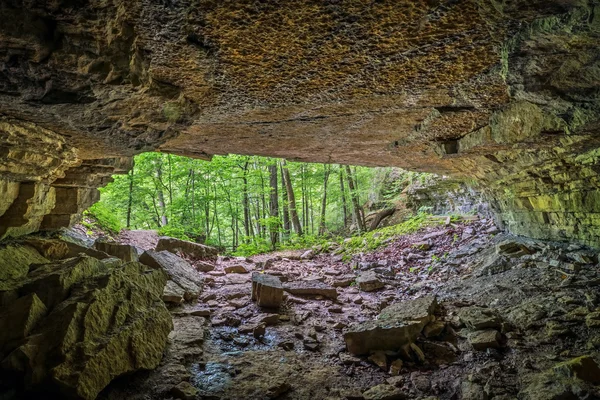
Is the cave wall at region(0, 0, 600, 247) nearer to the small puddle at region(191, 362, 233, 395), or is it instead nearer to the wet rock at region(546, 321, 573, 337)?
the wet rock at region(546, 321, 573, 337)

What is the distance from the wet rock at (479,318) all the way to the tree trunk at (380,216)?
1145 centimetres

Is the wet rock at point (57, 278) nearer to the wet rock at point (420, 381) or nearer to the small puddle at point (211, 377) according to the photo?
the small puddle at point (211, 377)

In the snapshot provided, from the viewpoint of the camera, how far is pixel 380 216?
55.2ft

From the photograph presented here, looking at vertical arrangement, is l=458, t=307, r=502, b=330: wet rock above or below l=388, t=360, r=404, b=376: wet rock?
above

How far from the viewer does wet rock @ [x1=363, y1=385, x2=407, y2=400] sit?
352 cm

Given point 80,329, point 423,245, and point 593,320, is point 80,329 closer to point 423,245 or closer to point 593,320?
point 593,320

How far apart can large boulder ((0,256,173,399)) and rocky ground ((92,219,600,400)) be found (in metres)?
0.34

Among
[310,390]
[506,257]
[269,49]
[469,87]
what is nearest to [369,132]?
[469,87]

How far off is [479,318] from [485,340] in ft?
1.79

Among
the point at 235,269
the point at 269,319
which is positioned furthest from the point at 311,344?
the point at 235,269

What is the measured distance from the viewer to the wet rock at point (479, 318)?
4.51 m

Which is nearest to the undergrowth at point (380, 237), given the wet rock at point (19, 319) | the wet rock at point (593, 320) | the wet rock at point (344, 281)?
the wet rock at point (344, 281)

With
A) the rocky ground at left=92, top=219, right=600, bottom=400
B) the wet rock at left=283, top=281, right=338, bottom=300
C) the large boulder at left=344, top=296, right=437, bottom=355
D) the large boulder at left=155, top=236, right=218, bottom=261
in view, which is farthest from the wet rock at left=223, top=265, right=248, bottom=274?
the large boulder at left=344, top=296, right=437, bottom=355

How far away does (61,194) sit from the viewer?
6.22m
